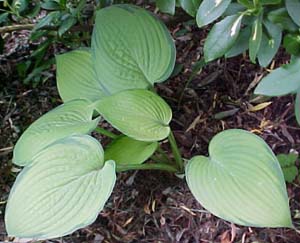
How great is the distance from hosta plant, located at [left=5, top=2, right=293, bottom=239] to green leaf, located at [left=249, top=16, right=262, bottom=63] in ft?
0.70

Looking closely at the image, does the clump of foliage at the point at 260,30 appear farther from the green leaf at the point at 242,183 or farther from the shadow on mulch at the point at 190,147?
the shadow on mulch at the point at 190,147

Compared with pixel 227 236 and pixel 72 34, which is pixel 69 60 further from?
pixel 227 236

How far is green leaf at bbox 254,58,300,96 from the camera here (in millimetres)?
1111

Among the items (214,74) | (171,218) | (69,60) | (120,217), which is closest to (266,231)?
(171,218)

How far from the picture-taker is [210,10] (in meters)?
1.11

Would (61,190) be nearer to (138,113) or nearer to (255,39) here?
(138,113)

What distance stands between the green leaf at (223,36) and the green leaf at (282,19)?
80 mm

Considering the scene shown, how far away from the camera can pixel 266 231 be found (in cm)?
149

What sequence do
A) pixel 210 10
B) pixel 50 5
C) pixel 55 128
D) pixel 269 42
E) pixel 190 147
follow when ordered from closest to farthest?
pixel 210 10
pixel 269 42
pixel 55 128
pixel 50 5
pixel 190 147

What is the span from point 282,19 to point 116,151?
523mm

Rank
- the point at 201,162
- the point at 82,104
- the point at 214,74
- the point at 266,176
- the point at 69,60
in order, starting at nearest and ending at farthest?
the point at 266,176, the point at 201,162, the point at 82,104, the point at 69,60, the point at 214,74

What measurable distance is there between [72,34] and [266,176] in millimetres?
785

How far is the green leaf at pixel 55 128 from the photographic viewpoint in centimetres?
137

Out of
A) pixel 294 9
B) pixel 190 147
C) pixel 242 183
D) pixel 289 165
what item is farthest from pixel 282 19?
pixel 190 147
